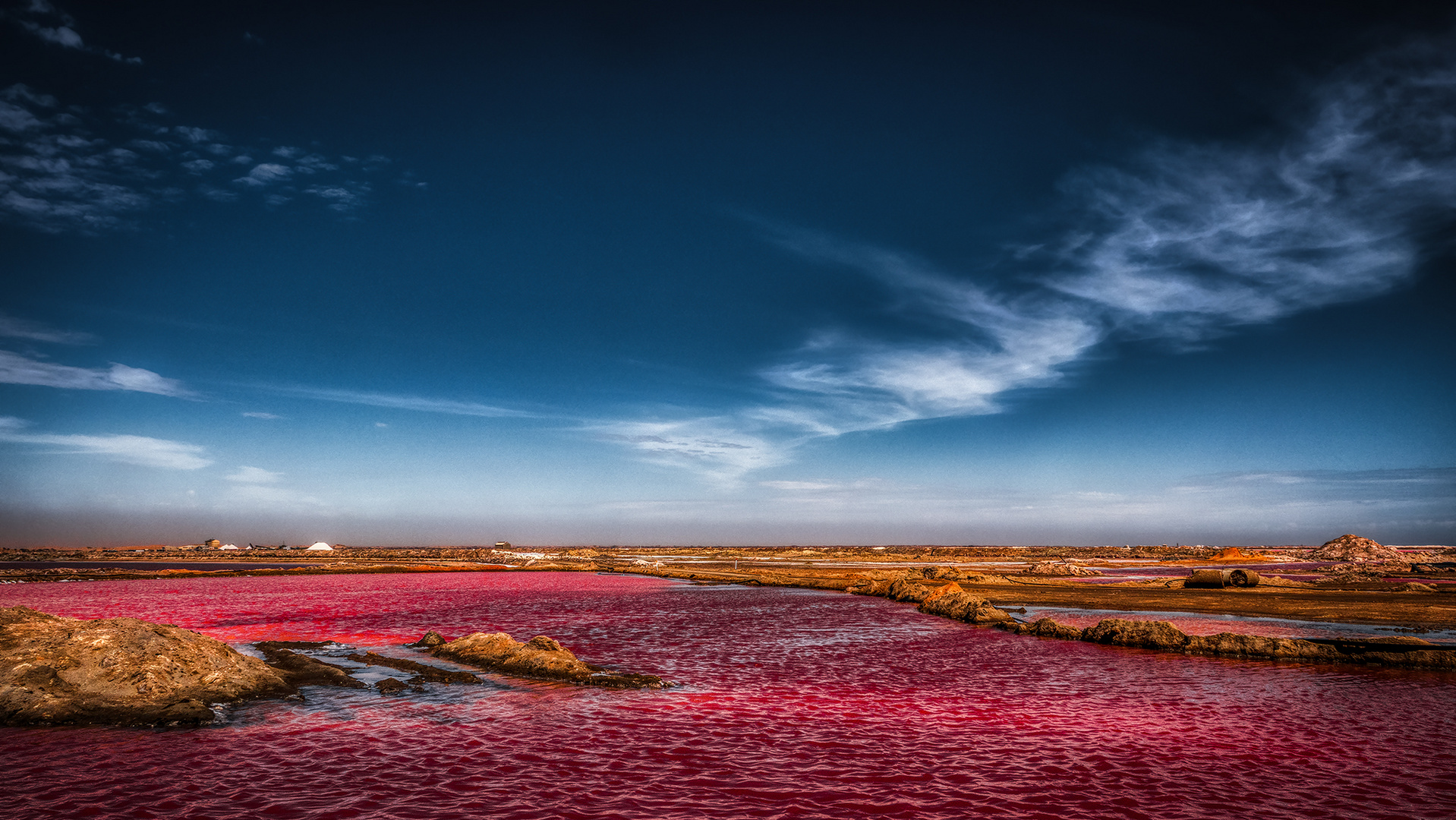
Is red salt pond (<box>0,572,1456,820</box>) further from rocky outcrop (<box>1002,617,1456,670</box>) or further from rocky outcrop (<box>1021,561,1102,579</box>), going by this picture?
rocky outcrop (<box>1021,561,1102,579</box>)

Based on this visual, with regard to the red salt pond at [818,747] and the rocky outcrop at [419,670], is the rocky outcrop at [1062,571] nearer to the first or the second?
the red salt pond at [818,747]

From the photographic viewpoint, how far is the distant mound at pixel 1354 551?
273 ft

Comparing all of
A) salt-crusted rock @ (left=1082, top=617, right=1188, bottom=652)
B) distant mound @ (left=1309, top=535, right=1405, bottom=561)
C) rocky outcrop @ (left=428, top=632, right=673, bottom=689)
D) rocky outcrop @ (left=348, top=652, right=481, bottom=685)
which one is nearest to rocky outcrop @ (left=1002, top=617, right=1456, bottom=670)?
salt-crusted rock @ (left=1082, top=617, right=1188, bottom=652)

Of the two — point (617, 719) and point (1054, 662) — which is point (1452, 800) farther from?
point (617, 719)

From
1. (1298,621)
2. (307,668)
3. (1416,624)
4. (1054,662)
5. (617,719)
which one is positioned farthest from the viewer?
(1298,621)

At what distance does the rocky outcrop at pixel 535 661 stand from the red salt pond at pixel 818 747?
2.88ft

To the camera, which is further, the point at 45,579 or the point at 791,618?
the point at 45,579

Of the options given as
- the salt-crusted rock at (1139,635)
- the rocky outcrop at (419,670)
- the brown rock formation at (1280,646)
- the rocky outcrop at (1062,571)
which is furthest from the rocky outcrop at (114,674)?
the rocky outcrop at (1062,571)

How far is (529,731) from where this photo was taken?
13305 mm

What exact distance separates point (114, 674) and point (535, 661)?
894 cm

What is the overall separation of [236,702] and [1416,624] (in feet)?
132

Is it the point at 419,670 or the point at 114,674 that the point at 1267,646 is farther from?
the point at 114,674

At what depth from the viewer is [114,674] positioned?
47.0 feet

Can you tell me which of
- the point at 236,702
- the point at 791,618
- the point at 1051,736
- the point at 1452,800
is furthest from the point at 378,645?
the point at 1452,800
